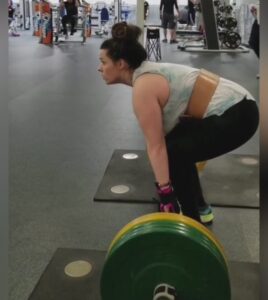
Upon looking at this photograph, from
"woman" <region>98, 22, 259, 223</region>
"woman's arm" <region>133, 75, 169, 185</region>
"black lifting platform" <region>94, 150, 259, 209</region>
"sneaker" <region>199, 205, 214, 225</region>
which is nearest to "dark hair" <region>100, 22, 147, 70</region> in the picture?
"woman" <region>98, 22, 259, 223</region>

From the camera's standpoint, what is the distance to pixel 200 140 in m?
2.16

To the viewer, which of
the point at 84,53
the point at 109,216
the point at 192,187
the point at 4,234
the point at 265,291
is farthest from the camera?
the point at 84,53

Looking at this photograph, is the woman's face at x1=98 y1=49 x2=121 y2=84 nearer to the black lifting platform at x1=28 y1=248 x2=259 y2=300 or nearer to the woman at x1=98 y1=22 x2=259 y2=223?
the woman at x1=98 y1=22 x2=259 y2=223

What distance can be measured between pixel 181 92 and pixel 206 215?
2.47ft

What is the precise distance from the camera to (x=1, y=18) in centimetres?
84

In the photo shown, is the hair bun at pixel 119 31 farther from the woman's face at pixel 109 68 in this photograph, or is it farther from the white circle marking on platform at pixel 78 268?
the white circle marking on platform at pixel 78 268

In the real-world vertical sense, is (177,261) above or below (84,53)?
below

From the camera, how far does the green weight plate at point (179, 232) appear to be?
1351 millimetres

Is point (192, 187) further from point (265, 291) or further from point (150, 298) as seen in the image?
point (265, 291)

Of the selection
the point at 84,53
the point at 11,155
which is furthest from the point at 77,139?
the point at 84,53

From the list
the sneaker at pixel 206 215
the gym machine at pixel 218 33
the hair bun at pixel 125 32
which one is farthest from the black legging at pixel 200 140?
the gym machine at pixel 218 33

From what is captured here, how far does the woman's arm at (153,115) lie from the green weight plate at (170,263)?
2.17ft

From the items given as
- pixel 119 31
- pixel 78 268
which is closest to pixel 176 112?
pixel 119 31

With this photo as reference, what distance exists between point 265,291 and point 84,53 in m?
9.70
